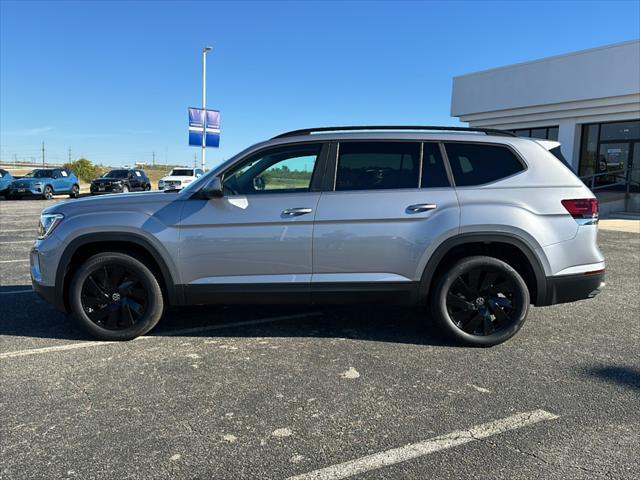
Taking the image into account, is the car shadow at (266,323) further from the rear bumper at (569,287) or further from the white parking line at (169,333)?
the rear bumper at (569,287)

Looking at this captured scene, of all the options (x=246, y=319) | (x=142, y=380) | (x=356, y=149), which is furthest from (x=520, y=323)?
(x=142, y=380)

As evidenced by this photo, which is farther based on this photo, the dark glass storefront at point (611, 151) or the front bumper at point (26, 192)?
the front bumper at point (26, 192)

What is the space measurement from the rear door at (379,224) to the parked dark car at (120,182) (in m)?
24.8

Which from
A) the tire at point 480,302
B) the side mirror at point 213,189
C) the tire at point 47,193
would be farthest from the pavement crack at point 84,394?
the tire at point 47,193

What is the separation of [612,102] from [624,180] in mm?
3084

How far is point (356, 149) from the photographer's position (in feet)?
14.3

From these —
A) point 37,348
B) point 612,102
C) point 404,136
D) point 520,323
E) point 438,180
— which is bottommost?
point 37,348

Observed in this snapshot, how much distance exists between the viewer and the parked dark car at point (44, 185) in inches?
998

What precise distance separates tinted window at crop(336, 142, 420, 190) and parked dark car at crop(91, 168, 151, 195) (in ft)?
81.1

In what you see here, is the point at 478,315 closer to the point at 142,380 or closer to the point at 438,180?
the point at 438,180

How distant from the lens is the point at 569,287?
4250mm

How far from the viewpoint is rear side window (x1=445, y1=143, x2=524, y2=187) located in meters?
4.29

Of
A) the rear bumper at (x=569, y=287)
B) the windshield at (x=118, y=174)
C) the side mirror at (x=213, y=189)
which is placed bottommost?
the rear bumper at (x=569, y=287)

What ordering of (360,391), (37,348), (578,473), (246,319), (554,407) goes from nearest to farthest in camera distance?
(578,473) → (554,407) → (360,391) → (37,348) → (246,319)
